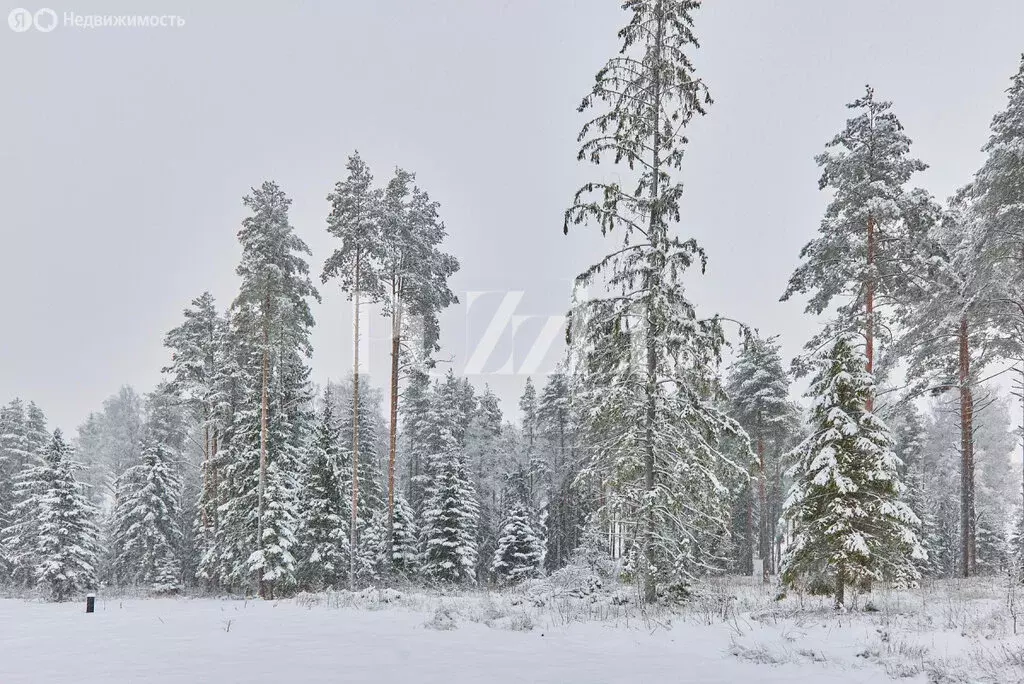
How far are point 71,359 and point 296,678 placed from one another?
183438mm

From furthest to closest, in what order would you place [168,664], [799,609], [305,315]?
[305,315] → [799,609] → [168,664]

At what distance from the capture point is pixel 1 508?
30000 millimetres

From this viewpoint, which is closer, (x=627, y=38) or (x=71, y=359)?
(x=627, y=38)

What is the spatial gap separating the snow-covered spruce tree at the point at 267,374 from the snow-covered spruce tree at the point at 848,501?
17.5 m

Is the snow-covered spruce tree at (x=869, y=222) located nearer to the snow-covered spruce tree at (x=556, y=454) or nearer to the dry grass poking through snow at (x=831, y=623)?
the dry grass poking through snow at (x=831, y=623)

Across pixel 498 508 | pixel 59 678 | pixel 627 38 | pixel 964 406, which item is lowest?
pixel 498 508

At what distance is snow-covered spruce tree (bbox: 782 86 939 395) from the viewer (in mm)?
15906

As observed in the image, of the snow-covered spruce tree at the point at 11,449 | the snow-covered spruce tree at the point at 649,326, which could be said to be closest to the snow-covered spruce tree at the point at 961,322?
the snow-covered spruce tree at the point at 649,326

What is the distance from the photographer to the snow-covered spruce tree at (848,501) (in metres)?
10.3

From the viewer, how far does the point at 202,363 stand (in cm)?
2616

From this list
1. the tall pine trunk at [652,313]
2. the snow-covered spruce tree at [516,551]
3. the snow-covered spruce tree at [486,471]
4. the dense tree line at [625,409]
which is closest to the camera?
the tall pine trunk at [652,313]

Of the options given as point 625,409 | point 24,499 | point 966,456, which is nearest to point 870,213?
point 966,456

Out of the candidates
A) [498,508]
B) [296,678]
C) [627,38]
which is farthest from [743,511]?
[296,678]

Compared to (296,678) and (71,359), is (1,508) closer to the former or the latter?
(296,678)
